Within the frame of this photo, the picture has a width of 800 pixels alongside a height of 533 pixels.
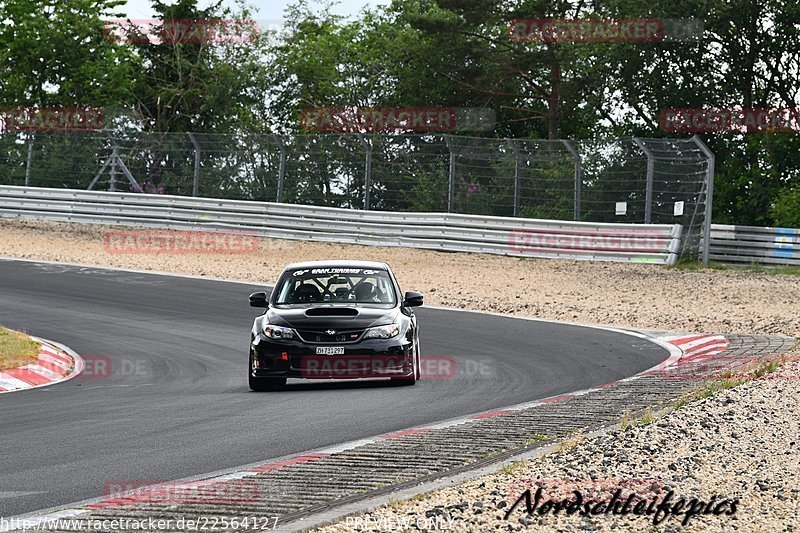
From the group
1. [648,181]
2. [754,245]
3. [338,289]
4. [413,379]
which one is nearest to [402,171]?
[648,181]

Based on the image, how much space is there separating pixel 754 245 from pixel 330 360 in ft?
63.7

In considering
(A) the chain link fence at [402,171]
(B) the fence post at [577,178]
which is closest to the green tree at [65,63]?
(A) the chain link fence at [402,171]

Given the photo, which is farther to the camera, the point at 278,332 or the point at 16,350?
the point at 16,350

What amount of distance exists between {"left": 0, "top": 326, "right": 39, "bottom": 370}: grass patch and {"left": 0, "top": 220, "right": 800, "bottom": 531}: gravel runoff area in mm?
7620

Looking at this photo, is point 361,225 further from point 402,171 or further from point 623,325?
point 623,325

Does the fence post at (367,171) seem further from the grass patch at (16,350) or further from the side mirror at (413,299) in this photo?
the side mirror at (413,299)

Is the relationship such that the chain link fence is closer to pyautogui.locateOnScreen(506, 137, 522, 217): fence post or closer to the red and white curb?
pyautogui.locateOnScreen(506, 137, 522, 217): fence post

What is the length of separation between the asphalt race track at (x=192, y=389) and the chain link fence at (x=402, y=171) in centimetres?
842

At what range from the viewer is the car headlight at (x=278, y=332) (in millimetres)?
12875

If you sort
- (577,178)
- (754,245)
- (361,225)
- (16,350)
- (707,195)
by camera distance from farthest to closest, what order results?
1. (361,225)
2. (754,245)
3. (577,178)
4. (707,195)
5. (16,350)

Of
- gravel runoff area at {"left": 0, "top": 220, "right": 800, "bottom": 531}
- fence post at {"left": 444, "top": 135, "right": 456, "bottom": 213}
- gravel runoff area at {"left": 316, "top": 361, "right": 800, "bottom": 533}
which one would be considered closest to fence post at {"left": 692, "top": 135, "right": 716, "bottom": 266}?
gravel runoff area at {"left": 0, "top": 220, "right": 800, "bottom": 531}

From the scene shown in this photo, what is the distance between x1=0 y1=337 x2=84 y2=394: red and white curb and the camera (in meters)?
13.4

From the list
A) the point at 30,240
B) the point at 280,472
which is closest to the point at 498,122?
the point at 30,240

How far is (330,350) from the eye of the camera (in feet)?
42.2
